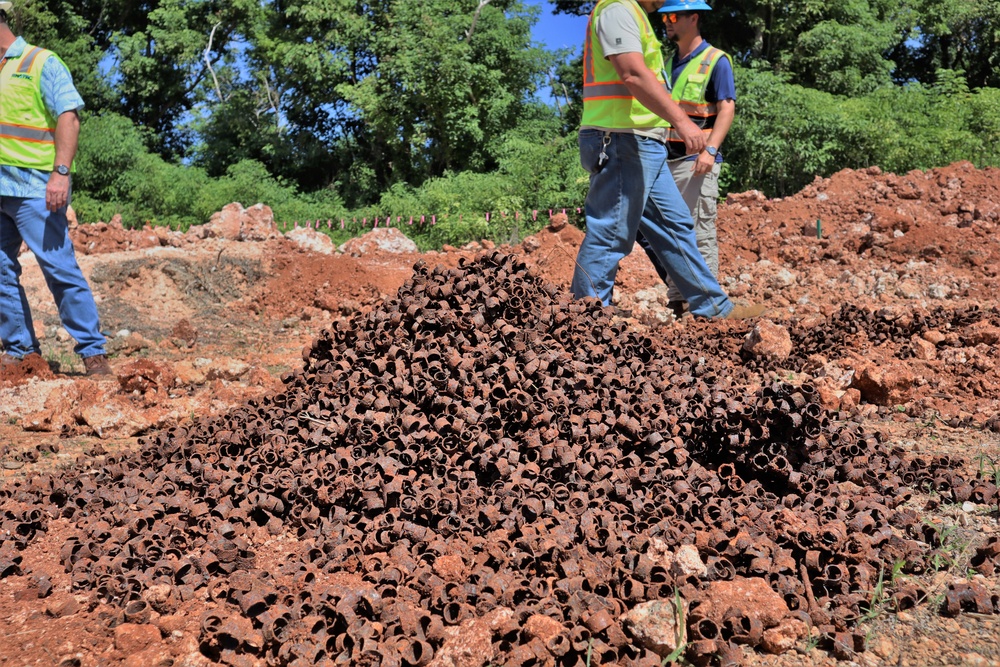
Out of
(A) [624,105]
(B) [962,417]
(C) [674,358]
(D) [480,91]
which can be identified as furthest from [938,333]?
(D) [480,91]

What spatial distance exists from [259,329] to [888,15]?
55.5ft

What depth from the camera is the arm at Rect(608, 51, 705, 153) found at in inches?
195

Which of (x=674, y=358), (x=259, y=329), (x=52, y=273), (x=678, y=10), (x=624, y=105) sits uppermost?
(x=678, y=10)

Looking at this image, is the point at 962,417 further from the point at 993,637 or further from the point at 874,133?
the point at 874,133

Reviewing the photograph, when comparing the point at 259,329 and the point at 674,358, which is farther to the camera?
the point at 259,329

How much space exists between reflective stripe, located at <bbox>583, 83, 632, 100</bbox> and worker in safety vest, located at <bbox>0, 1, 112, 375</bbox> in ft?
11.1

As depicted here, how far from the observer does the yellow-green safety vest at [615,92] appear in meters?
5.20

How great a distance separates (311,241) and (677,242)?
639 centimetres

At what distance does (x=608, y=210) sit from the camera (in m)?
5.36

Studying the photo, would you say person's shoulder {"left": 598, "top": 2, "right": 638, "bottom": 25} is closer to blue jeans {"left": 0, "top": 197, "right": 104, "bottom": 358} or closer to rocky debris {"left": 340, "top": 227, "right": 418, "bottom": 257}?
blue jeans {"left": 0, "top": 197, "right": 104, "bottom": 358}

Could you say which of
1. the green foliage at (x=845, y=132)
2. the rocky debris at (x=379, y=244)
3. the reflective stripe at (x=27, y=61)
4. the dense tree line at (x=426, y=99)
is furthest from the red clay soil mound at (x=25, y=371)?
the green foliage at (x=845, y=132)

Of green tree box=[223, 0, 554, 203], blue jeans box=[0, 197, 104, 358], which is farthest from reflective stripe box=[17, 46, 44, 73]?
green tree box=[223, 0, 554, 203]

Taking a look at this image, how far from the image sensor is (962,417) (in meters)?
4.48

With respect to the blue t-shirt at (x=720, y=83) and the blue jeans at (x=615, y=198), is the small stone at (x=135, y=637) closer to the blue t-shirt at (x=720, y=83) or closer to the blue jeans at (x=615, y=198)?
the blue jeans at (x=615, y=198)
